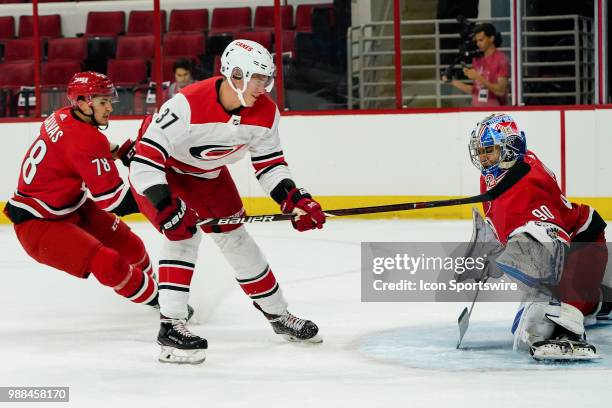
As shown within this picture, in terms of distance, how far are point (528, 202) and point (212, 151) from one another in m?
1.00

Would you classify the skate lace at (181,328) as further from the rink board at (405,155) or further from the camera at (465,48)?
the camera at (465,48)

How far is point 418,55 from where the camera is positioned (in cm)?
740

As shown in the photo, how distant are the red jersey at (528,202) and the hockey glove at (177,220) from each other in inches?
37.1

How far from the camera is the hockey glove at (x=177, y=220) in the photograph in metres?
3.28

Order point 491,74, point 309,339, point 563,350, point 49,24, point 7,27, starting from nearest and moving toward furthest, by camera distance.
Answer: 1. point 563,350
2. point 309,339
3. point 491,74
4. point 7,27
5. point 49,24

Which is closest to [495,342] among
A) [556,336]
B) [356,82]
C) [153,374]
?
[556,336]

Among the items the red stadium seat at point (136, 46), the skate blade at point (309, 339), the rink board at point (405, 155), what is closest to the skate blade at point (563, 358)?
the skate blade at point (309, 339)

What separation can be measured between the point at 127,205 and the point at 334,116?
3372 mm

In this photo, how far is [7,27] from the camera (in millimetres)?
8641

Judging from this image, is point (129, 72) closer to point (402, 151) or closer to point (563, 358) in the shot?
point (402, 151)

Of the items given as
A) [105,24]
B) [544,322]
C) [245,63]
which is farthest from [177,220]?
[105,24]

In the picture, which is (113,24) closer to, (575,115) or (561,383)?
→ (575,115)

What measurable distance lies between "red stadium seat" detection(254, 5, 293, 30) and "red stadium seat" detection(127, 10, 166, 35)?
721 mm

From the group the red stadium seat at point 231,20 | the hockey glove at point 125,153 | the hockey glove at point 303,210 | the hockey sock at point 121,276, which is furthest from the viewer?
the red stadium seat at point 231,20
